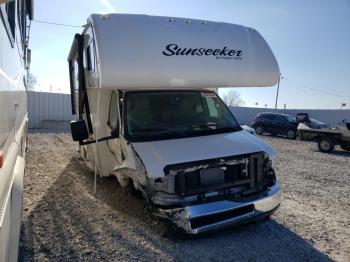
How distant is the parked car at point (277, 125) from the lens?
74.2 ft

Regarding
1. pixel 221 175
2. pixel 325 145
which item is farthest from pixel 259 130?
pixel 221 175

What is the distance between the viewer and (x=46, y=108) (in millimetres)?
24734

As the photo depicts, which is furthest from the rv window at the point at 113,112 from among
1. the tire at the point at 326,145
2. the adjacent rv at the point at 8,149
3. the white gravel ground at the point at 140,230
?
the tire at the point at 326,145

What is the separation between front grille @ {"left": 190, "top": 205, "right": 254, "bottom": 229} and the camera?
435 cm

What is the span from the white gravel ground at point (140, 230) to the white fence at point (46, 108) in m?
17.6

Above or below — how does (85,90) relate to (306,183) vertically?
above

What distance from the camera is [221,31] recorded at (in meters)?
5.73

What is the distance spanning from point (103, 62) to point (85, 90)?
6.62 feet

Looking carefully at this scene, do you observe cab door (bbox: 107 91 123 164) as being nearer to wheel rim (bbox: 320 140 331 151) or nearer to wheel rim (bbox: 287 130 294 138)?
wheel rim (bbox: 320 140 331 151)

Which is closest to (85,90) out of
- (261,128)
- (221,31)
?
(221,31)

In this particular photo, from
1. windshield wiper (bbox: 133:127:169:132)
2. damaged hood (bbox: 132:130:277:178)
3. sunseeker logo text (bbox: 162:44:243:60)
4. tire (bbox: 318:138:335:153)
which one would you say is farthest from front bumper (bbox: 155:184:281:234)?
tire (bbox: 318:138:335:153)

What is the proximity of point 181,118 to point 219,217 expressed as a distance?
71.1 inches

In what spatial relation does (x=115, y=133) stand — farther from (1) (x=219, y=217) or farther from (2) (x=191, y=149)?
(1) (x=219, y=217)

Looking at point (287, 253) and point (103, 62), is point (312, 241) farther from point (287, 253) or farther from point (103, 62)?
point (103, 62)
